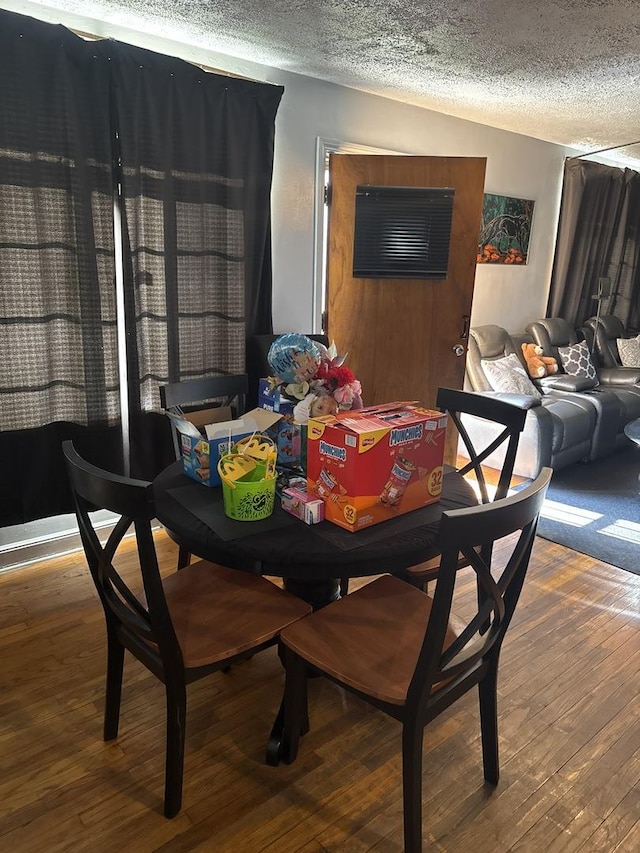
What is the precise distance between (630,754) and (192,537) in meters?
1.43

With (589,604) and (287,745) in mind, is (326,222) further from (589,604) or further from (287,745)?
(287,745)

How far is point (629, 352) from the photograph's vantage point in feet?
17.1

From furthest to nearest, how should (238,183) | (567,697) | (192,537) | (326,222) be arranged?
1. (326,222)
2. (238,183)
3. (567,697)
4. (192,537)

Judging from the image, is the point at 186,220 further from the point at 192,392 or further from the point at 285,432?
the point at 285,432

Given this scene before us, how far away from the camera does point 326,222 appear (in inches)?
136

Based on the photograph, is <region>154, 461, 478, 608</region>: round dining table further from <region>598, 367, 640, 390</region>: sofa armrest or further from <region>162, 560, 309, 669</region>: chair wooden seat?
<region>598, 367, 640, 390</region>: sofa armrest

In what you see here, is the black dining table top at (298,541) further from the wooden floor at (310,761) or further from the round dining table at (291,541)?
the wooden floor at (310,761)

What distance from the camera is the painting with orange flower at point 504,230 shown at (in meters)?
4.57

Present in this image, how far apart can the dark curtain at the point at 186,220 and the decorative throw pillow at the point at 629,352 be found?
3738 millimetres

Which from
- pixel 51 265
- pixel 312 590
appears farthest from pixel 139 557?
pixel 51 265

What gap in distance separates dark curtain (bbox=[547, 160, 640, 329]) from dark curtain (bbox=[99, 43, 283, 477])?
10.7 ft

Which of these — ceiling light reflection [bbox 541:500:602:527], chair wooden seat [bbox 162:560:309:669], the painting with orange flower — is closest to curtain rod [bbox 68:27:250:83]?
chair wooden seat [bbox 162:560:309:669]

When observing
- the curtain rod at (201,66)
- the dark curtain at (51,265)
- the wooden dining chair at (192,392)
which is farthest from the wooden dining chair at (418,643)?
the curtain rod at (201,66)

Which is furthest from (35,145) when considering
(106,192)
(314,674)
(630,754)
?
(630,754)
